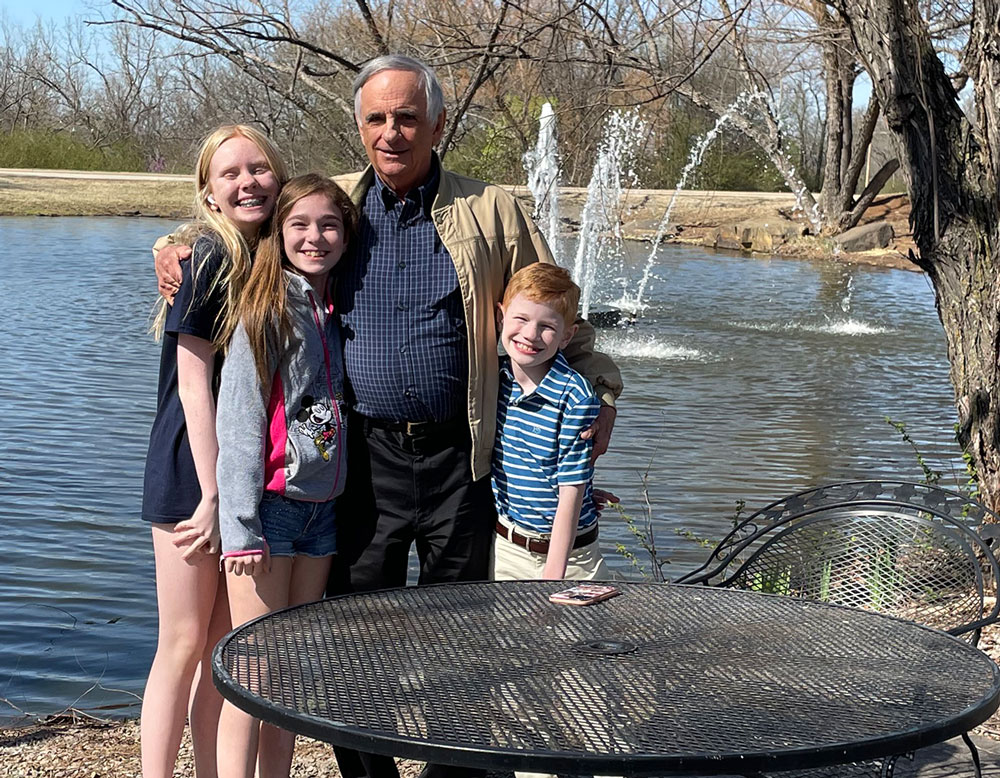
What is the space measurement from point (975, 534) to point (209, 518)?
185cm

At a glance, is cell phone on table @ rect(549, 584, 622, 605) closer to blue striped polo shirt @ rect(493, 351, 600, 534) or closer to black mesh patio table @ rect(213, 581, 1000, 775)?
black mesh patio table @ rect(213, 581, 1000, 775)

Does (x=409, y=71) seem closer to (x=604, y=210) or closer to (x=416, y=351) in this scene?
(x=416, y=351)

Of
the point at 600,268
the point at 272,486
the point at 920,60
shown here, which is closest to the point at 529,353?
the point at 272,486

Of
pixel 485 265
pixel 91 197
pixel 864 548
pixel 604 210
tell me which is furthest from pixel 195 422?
pixel 91 197

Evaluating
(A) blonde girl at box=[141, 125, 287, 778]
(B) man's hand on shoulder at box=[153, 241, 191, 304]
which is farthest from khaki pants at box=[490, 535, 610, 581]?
(B) man's hand on shoulder at box=[153, 241, 191, 304]

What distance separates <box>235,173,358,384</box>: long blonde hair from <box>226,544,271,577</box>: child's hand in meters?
0.37

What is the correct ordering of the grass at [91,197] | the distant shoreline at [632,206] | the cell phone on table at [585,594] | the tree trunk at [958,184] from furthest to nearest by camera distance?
the grass at [91,197] → the distant shoreline at [632,206] → the tree trunk at [958,184] → the cell phone on table at [585,594]

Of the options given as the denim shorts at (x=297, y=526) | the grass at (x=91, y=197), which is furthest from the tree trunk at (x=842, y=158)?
the denim shorts at (x=297, y=526)

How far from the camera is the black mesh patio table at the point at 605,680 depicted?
1.91m

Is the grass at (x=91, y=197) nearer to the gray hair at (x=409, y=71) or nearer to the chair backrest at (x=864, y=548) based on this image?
the gray hair at (x=409, y=71)

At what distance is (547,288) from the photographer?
10.0 ft

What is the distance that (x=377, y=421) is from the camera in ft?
10.5

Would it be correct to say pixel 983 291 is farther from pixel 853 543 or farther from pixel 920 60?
pixel 853 543

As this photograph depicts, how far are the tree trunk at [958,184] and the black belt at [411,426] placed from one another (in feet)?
7.50
